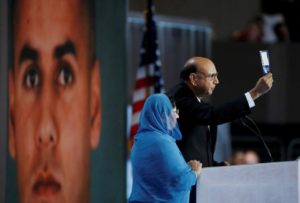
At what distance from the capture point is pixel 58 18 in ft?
24.0

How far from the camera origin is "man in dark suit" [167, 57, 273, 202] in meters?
6.34

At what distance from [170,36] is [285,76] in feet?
8.84

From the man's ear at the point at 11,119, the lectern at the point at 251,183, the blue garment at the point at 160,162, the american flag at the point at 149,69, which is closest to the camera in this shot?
the blue garment at the point at 160,162

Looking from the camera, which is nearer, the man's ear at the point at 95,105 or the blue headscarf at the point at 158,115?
the blue headscarf at the point at 158,115

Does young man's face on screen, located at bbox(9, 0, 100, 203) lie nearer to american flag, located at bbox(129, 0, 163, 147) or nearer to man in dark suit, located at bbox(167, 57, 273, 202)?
man in dark suit, located at bbox(167, 57, 273, 202)

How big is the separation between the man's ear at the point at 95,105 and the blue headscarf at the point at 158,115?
155cm

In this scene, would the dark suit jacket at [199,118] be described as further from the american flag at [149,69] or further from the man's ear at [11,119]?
the american flag at [149,69]

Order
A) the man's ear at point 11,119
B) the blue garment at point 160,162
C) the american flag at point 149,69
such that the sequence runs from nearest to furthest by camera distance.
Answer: the blue garment at point 160,162
the man's ear at point 11,119
the american flag at point 149,69

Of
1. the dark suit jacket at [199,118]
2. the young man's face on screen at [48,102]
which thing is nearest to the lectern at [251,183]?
the dark suit jacket at [199,118]

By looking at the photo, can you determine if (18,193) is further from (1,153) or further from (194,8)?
(194,8)

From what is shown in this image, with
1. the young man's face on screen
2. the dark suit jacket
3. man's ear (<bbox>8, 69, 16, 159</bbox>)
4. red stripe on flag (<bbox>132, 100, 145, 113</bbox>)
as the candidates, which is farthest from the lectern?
red stripe on flag (<bbox>132, 100, 145, 113</bbox>)

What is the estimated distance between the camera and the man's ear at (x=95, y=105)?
754cm

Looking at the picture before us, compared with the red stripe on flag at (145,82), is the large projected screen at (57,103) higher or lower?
higher

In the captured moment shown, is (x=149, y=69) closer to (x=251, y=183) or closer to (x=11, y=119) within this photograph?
(x=11, y=119)
